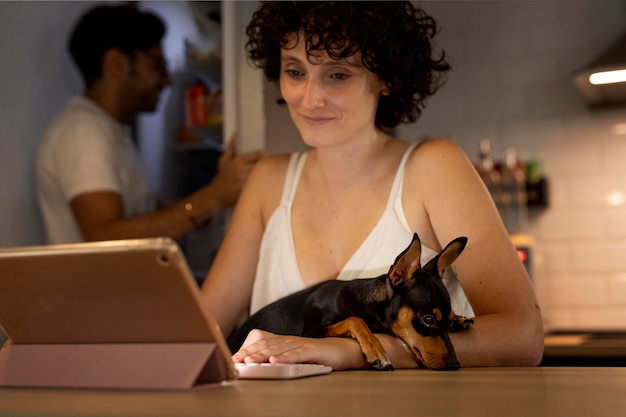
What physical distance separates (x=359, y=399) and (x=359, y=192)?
1018mm

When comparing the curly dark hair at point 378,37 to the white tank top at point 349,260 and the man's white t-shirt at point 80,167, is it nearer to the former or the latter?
the white tank top at point 349,260

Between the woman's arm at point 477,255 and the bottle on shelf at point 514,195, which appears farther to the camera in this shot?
the bottle on shelf at point 514,195

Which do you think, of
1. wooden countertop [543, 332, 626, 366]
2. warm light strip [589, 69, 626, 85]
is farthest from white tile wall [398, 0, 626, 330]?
wooden countertop [543, 332, 626, 366]

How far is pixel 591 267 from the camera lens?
3473 mm

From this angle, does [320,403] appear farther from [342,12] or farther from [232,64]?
[232,64]

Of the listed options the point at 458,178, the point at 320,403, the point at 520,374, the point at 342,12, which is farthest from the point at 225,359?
the point at 342,12

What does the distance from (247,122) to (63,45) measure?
1193 millimetres

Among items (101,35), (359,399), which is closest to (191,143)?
(101,35)

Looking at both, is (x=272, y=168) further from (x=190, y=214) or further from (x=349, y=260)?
(x=190, y=214)

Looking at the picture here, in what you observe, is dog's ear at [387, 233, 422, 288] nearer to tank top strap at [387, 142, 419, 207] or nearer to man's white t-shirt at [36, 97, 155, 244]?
tank top strap at [387, 142, 419, 207]

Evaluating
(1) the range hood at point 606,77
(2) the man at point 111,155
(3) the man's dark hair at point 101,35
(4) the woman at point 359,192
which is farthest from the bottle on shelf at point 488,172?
(4) the woman at point 359,192

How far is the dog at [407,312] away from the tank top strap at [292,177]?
0.44m

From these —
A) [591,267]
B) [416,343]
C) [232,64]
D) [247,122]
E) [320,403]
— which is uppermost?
[232,64]

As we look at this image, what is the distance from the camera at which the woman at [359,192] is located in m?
1.49
